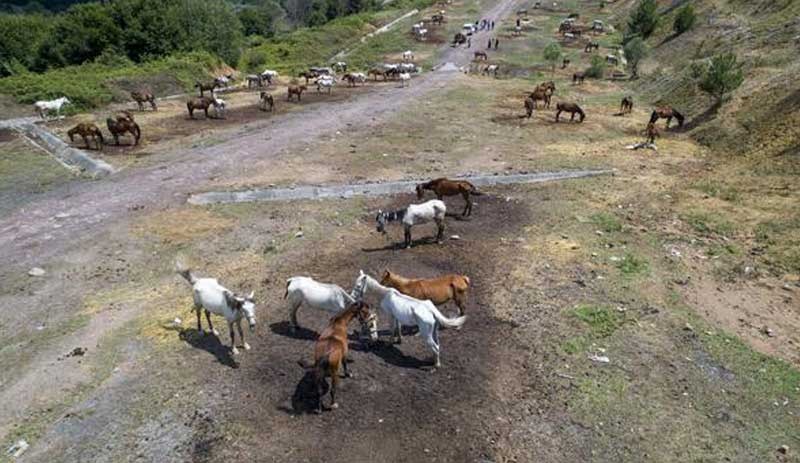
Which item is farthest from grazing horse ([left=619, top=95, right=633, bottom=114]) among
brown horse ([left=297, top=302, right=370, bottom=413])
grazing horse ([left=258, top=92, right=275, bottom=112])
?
brown horse ([left=297, top=302, right=370, bottom=413])

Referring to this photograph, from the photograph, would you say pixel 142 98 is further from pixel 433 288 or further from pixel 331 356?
pixel 331 356

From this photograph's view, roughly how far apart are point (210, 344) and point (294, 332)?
5.12ft

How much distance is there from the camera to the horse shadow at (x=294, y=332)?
10.7 m

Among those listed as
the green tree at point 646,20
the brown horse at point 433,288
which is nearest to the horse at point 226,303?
the brown horse at point 433,288

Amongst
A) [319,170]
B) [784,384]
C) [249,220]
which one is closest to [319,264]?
[249,220]

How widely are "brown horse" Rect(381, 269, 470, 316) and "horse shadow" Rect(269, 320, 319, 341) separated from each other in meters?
1.68

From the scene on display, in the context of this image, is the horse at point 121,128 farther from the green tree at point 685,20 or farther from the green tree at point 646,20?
the green tree at point 646,20

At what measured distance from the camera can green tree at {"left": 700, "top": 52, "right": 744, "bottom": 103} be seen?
2575 cm

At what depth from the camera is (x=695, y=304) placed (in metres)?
12.2

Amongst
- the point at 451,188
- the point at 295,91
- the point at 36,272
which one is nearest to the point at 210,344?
the point at 36,272

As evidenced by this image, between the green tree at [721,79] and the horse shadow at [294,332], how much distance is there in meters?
24.0

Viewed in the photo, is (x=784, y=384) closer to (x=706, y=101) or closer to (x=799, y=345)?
(x=799, y=345)

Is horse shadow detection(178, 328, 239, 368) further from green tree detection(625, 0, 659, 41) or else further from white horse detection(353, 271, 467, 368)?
green tree detection(625, 0, 659, 41)

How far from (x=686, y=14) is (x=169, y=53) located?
41644mm
